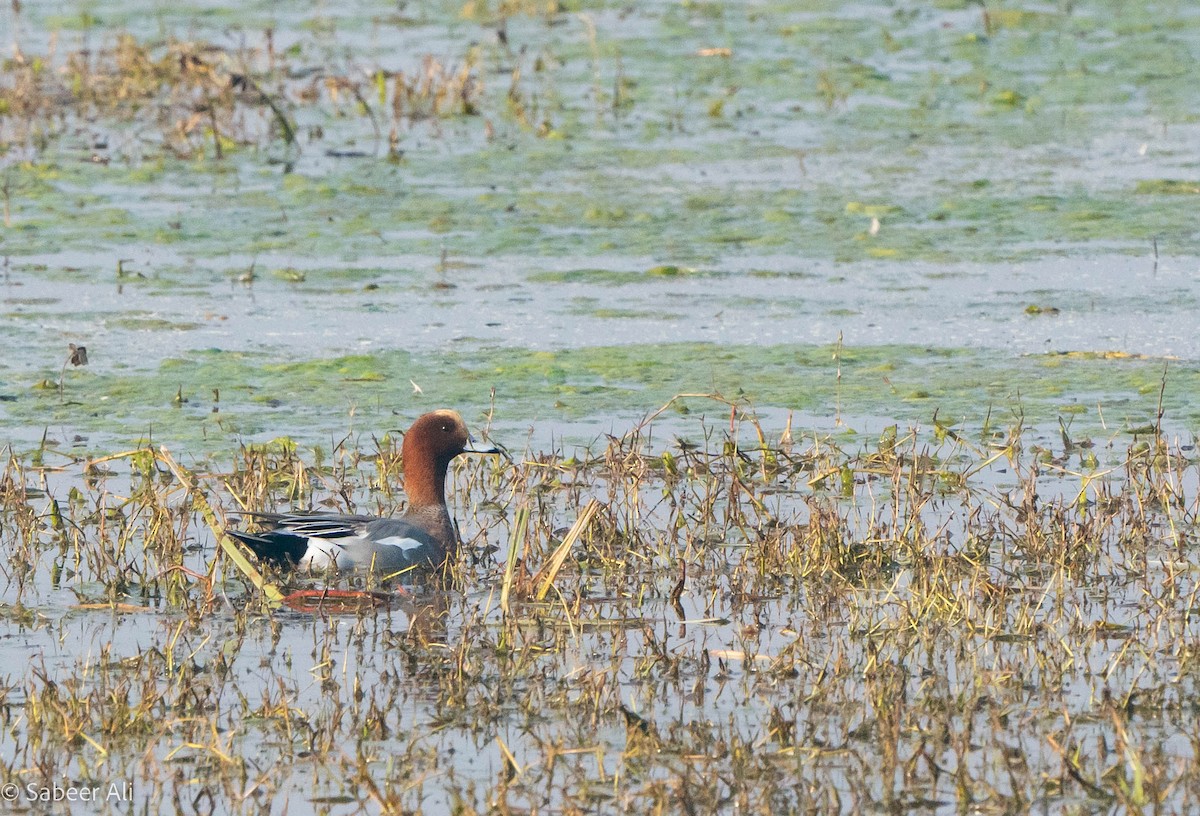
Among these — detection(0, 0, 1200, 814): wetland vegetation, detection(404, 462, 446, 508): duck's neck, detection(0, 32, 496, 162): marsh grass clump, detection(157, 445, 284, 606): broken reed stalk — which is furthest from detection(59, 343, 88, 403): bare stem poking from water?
detection(0, 32, 496, 162): marsh grass clump

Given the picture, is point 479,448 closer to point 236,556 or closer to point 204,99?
point 236,556

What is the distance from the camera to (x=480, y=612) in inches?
275

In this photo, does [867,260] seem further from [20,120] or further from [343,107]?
[20,120]

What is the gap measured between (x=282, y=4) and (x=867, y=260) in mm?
10043

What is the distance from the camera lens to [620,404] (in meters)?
9.71

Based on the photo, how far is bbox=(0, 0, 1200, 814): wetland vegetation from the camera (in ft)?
18.5

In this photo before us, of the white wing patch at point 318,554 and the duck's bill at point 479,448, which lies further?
the duck's bill at point 479,448

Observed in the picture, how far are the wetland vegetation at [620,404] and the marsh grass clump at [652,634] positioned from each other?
0.02 metres

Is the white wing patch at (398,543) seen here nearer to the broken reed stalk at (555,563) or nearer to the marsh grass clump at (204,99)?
the broken reed stalk at (555,563)

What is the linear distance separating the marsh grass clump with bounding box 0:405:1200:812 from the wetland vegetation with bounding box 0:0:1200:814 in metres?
0.02

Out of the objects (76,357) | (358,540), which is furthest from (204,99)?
(358,540)

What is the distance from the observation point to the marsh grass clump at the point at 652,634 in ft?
17.6

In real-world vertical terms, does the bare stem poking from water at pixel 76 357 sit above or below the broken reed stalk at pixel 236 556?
above

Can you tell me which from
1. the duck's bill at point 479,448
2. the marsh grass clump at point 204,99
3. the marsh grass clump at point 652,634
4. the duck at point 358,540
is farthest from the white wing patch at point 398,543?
the marsh grass clump at point 204,99
